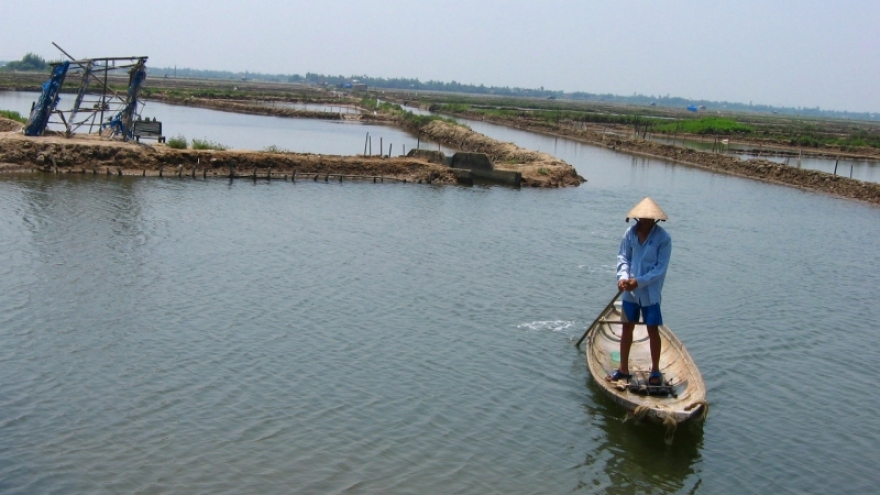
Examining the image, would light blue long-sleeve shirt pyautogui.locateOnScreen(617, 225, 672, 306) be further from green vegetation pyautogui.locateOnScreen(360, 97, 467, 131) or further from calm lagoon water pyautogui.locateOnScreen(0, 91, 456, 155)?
green vegetation pyautogui.locateOnScreen(360, 97, 467, 131)

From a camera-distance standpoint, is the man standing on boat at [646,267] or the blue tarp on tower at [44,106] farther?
the blue tarp on tower at [44,106]

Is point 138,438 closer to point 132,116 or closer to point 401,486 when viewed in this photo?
point 401,486

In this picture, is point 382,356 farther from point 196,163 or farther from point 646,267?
point 196,163

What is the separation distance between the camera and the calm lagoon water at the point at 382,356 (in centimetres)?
802

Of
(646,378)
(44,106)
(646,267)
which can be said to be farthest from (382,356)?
(44,106)

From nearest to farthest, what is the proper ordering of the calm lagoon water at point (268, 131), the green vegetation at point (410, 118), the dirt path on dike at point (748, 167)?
the dirt path on dike at point (748, 167) → the calm lagoon water at point (268, 131) → the green vegetation at point (410, 118)

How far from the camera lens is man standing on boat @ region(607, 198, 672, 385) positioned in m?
8.91

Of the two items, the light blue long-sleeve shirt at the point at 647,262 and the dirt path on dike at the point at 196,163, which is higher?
the light blue long-sleeve shirt at the point at 647,262

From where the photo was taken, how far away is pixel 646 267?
8984mm

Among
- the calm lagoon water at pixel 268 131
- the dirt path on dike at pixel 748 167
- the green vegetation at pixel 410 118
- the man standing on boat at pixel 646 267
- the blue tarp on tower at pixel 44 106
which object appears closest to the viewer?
the man standing on boat at pixel 646 267

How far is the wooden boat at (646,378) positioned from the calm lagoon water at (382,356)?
1.22 ft

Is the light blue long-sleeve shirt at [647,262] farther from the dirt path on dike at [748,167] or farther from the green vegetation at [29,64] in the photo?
the green vegetation at [29,64]

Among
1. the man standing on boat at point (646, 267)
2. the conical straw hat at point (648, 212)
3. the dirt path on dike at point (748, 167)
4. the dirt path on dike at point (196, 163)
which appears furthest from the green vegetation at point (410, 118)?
the conical straw hat at point (648, 212)

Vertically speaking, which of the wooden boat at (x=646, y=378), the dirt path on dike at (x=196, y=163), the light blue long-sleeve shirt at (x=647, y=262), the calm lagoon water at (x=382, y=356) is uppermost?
the light blue long-sleeve shirt at (x=647, y=262)
